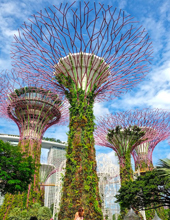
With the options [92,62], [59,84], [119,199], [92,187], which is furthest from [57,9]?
[119,199]

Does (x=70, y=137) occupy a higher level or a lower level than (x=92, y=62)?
lower

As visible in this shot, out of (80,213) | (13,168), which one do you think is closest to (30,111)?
(13,168)

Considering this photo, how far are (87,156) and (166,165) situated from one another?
5.71m

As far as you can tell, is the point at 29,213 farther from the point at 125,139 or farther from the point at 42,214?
the point at 125,139

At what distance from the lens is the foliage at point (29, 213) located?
1416 cm

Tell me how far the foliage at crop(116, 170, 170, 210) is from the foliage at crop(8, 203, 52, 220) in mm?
6526

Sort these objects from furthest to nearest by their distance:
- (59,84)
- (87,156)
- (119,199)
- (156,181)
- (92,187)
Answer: (119,199), (156,181), (59,84), (87,156), (92,187)

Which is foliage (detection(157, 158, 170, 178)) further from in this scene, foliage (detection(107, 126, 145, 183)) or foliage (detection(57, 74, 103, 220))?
foliage (detection(107, 126, 145, 183))

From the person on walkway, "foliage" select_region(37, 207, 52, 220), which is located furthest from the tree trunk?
"foliage" select_region(37, 207, 52, 220)

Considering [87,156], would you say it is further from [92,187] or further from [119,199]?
[119,199]

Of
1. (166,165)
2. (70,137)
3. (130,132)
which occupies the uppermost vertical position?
(130,132)

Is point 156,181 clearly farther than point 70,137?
Yes

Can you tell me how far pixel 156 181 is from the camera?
12.7 m

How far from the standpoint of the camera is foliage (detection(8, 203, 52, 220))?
46.4ft
